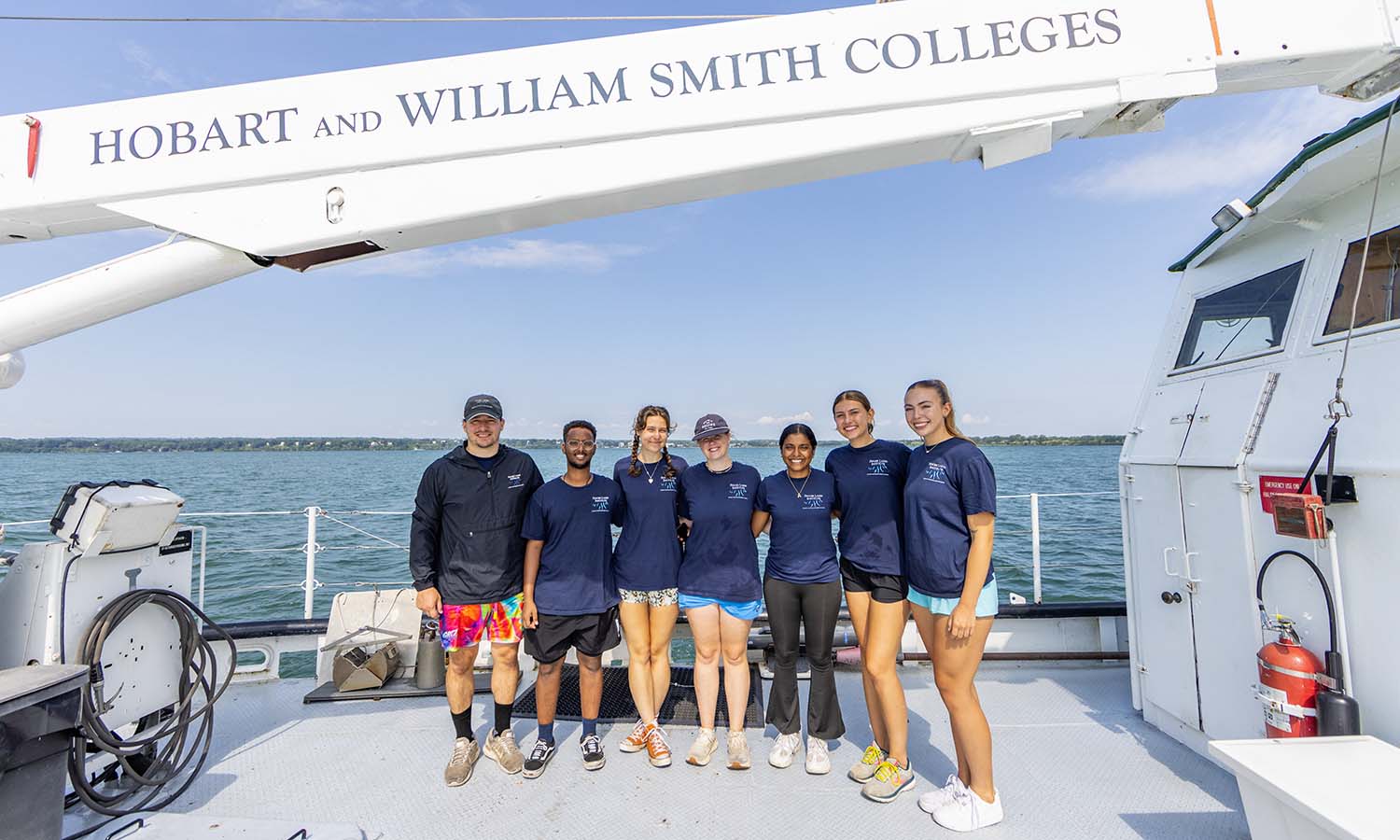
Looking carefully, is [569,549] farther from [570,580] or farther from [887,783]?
[887,783]

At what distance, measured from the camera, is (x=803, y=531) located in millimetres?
2578

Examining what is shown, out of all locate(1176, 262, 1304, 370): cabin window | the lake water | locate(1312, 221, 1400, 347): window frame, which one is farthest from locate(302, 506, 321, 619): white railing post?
locate(1312, 221, 1400, 347): window frame

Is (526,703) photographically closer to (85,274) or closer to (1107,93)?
(85,274)

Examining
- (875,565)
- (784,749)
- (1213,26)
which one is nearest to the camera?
(1213,26)

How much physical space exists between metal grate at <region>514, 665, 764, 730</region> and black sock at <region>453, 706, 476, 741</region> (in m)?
0.44

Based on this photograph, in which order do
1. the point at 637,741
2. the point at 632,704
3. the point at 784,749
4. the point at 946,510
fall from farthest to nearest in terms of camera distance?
1. the point at 632,704
2. the point at 637,741
3. the point at 784,749
4. the point at 946,510

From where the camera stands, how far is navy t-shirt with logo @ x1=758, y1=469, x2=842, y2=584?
8.44 ft

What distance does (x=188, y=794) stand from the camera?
2557mm

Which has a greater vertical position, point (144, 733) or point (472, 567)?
point (472, 567)

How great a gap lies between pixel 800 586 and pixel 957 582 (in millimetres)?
652

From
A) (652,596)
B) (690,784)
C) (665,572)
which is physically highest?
(665,572)

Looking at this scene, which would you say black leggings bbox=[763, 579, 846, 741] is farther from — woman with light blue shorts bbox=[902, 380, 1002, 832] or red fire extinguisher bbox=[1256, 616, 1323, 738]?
red fire extinguisher bbox=[1256, 616, 1323, 738]

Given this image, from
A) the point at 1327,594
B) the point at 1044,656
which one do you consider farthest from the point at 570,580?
the point at 1044,656

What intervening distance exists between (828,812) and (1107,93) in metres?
2.55
